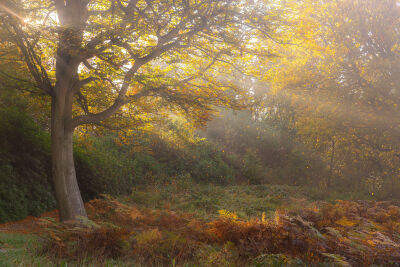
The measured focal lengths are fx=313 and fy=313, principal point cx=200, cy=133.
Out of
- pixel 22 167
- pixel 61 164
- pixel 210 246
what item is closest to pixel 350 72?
pixel 210 246

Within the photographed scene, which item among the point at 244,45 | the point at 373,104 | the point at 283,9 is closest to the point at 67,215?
the point at 244,45

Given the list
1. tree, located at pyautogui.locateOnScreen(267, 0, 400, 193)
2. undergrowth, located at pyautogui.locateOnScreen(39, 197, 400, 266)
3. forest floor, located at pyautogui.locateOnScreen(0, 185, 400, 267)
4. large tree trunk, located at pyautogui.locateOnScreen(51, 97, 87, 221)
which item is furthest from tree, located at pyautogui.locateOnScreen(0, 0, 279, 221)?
tree, located at pyautogui.locateOnScreen(267, 0, 400, 193)

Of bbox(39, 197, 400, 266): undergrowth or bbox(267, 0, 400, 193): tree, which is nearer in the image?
bbox(39, 197, 400, 266): undergrowth

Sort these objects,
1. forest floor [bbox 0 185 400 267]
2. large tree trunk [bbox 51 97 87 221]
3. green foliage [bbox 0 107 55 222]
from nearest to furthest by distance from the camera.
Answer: forest floor [bbox 0 185 400 267]
large tree trunk [bbox 51 97 87 221]
green foliage [bbox 0 107 55 222]

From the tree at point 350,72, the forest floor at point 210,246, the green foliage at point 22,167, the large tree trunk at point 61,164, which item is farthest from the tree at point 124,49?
the tree at point 350,72

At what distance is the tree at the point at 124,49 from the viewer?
5.84m

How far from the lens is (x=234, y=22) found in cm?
611

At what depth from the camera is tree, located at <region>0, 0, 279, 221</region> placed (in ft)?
19.1

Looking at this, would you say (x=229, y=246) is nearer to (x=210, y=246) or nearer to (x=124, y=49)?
(x=210, y=246)

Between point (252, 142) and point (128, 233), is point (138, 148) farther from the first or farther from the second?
point (252, 142)

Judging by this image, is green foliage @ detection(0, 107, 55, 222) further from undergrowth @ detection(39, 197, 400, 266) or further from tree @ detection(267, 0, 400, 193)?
tree @ detection(267, 0, 400, 193)

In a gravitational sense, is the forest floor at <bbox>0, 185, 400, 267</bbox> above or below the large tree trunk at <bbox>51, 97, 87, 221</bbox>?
below

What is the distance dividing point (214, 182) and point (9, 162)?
10.7m

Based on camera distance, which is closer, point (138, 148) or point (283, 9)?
point (283, 9)
